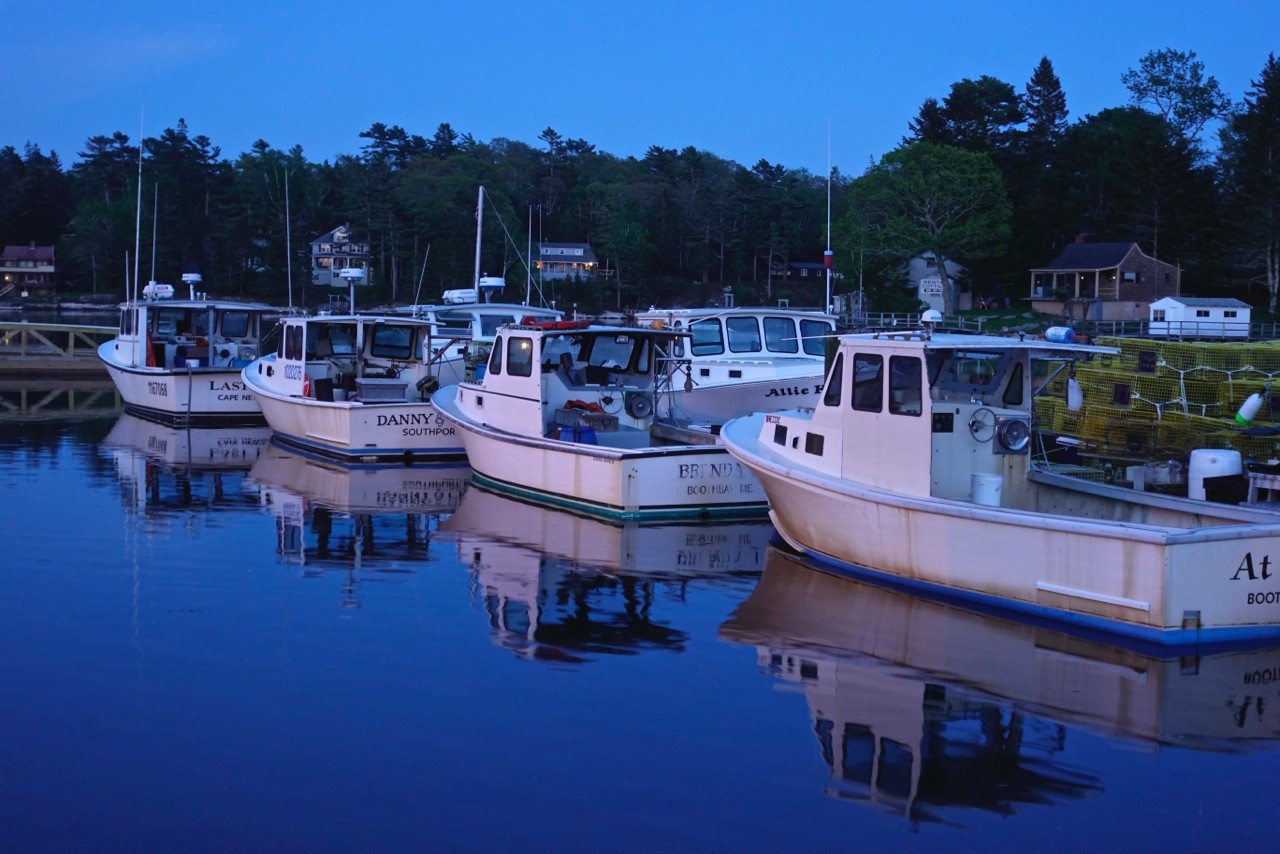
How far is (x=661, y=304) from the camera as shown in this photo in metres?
83.6

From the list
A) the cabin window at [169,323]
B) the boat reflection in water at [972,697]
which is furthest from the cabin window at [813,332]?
the cabin window at [169,323]

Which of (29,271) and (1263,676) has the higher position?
(29,271)

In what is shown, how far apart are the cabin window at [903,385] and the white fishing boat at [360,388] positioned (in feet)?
34.1

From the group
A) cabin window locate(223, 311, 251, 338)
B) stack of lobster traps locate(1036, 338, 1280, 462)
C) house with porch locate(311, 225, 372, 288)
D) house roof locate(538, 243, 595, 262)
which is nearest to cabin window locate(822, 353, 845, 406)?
stack of lobster traps locate(1036, 338, 1280, 462)

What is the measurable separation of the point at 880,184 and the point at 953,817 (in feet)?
203

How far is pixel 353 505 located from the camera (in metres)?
17.8

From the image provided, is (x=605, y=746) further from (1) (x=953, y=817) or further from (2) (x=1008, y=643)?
(2) (x=1008, y=643)

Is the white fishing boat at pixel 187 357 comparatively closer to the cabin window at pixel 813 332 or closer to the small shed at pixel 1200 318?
the cabin window at pixel 813 332

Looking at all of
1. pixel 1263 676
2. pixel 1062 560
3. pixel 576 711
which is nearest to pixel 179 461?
pixel 576 711

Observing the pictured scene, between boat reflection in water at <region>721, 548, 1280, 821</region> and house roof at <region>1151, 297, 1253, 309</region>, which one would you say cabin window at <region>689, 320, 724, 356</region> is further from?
house roof at <region>1151, 297, 1253, 309</region>

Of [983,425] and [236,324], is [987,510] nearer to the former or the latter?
[983,425]

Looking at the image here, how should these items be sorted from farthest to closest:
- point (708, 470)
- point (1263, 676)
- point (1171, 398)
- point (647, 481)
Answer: point (1171, 398) → point (708, 470) → point (647, 481) → point (1263, 676)

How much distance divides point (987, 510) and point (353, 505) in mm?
9520

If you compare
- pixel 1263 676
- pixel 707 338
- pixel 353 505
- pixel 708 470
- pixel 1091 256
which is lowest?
pixel 1263 676
